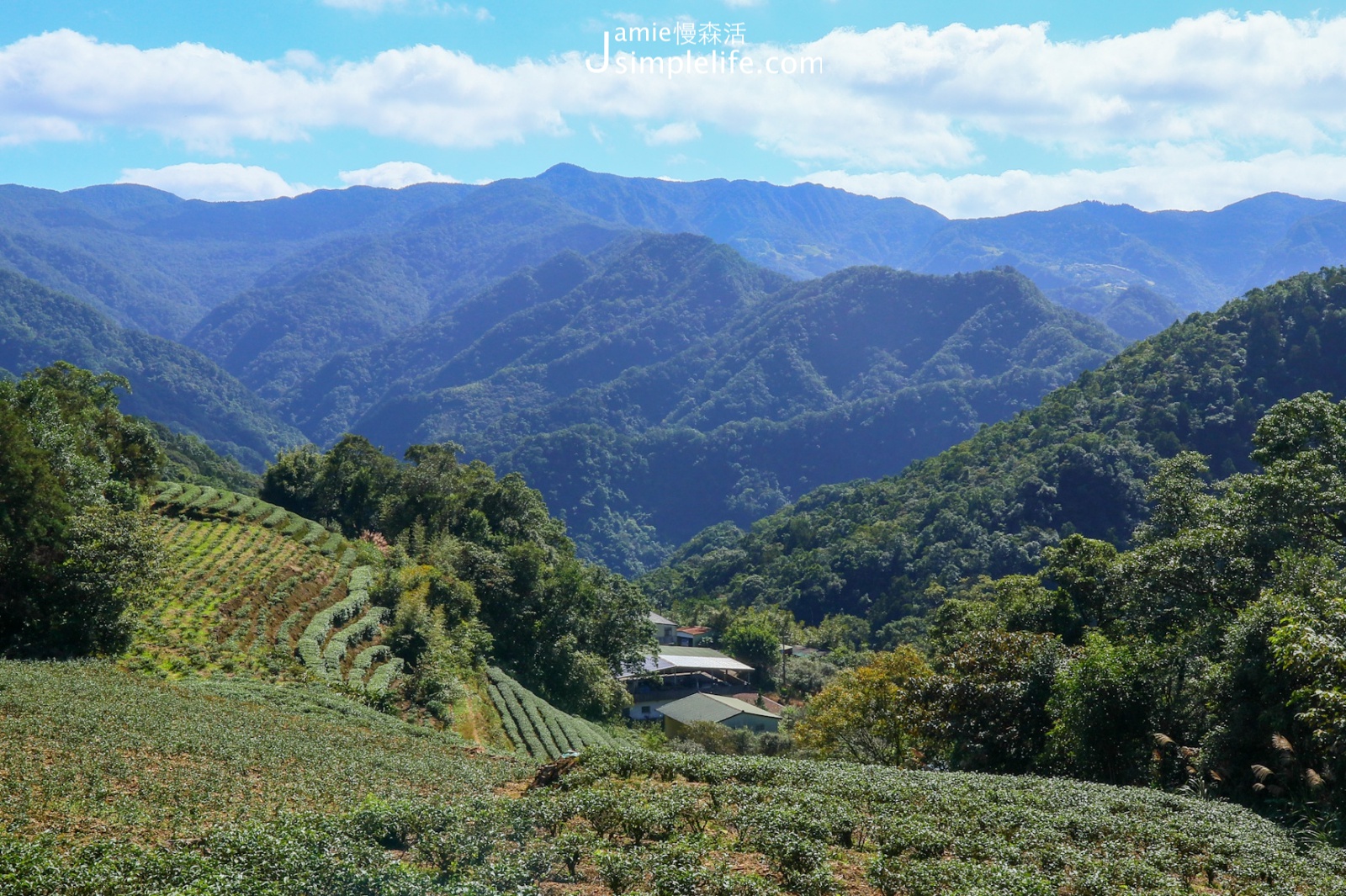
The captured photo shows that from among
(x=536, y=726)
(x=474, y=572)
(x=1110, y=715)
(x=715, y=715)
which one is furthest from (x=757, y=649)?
(x=1110, y=715)

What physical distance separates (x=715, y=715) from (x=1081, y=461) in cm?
5265

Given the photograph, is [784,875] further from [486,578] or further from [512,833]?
[486,578]

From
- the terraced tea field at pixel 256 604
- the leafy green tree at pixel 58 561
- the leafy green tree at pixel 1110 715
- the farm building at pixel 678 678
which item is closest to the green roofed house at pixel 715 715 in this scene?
the farm building at pixel 678 678

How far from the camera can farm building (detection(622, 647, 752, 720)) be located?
5566 centimetres

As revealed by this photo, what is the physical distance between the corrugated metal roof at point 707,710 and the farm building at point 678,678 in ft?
10.2

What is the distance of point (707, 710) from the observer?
47.5 m

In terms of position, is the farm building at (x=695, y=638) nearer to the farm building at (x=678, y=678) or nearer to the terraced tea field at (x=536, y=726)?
the farm building at (x=678, y=678)

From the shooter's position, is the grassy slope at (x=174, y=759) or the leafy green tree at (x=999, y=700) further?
the leafy green tree at (x=999, y=700)

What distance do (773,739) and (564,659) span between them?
10.5m

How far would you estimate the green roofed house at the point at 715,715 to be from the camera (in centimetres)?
4584

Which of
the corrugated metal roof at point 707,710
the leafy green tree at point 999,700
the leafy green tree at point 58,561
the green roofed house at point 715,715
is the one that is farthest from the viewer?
the corrugated metal roof at point 707,710

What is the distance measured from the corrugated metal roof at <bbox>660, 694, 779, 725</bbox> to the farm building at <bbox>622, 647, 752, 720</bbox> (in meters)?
3.12

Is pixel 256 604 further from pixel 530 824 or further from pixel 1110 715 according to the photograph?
pixel 1110 715

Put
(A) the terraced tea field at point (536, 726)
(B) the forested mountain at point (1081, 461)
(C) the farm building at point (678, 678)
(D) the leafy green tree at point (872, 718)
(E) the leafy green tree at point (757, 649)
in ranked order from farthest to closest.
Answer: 1. (B) the forested mountain at point (1081, 461)
2. (E) the leafy green tree at point (757, 649)
3. (C) the farm building at point (678, 678)
4. (A) the terraced tea field at point (536, 726)
5. (D) the leafy green tree at point (872, 718)
